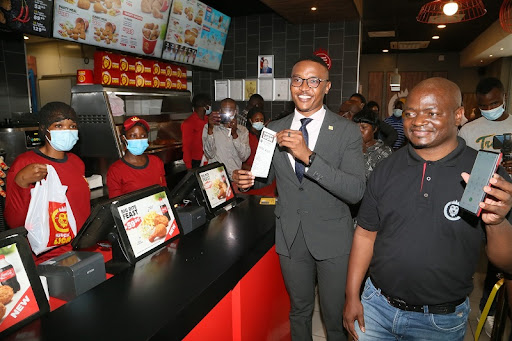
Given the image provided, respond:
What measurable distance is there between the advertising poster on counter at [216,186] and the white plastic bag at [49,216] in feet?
2.69

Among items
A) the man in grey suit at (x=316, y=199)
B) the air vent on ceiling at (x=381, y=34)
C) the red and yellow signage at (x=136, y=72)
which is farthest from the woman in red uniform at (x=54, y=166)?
the air vent on ceiling at (x=381, y=34)

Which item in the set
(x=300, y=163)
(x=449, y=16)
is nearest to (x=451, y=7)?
(x=449, y=16)

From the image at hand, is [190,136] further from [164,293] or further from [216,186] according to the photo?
[164,293]

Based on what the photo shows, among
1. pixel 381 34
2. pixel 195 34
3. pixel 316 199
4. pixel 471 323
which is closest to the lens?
pixel 316 199

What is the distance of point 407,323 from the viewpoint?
146 cm

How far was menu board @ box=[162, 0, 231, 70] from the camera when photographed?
543cm

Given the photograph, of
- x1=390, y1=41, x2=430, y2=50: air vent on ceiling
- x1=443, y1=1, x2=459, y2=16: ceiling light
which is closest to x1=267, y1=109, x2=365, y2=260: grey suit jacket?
x1=443, y1=1, x2=459, y2=16: ceiling light

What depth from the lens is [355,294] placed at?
1.64 m

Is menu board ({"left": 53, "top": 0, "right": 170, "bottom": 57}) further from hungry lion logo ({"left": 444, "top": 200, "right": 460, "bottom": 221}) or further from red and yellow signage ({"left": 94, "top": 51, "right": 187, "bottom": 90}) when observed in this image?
hungry lion logo ({"left": 444, "top": 200, "right": 460, "bottom": 221})

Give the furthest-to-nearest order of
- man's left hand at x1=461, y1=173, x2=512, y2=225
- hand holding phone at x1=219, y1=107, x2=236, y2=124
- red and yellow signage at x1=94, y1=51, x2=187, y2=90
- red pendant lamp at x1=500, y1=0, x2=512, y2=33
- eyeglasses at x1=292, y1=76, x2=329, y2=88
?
red and yellow signage at x1=94, y1=51, x2=187, y2=90
hand holding phone at x1=219, y1=107, x2=236, y2=124
red pendant lamp at x1=500, y1=0, x2=512, y2=33
eyeglasses at x1=292, y1=76, x2=329, y2=88
man's left hand at x1=461, y1=173, x2=512, y2=225

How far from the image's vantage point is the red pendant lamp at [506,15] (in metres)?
3.29

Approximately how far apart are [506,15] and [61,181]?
3987 millimetres

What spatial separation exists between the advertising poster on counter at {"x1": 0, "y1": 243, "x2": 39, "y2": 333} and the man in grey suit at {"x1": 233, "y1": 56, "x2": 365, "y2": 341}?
103 cm

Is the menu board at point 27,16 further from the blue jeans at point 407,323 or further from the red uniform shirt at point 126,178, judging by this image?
the blue jeans at point 407,323
